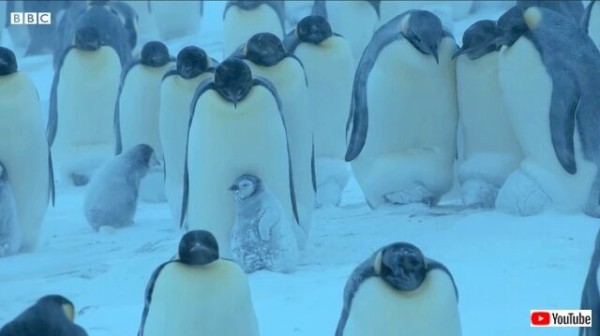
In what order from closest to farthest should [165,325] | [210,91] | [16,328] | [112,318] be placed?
1. [16,328]
2. [165,325]
3. [112,318]
4. [210,91]

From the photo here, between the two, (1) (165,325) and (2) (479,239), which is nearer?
(1) (165,325)

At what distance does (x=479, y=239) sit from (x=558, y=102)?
0.77 metres

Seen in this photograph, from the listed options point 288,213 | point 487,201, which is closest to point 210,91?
point 288,213

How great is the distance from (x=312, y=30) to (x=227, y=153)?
6.90 feet

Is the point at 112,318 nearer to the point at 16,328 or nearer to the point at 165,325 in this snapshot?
the point at 165,325

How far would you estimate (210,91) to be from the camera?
7969mm

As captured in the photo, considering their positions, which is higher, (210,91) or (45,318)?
(210,91)

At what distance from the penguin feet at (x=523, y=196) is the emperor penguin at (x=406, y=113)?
1.94 ft

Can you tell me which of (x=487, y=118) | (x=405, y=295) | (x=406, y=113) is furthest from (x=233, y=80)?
(x=405, y=295)

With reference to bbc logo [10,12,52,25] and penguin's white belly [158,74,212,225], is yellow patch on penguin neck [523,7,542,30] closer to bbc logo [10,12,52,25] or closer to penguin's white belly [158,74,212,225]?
penguin's white belly [158,74,212,225]

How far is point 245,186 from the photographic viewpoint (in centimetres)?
793

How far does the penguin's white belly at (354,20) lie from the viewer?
46.9ft

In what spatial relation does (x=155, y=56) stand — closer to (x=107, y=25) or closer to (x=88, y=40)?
(x=88, y=40)

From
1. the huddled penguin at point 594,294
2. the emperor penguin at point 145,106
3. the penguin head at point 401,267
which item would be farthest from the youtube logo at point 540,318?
the emperor penguin at point 145,106
